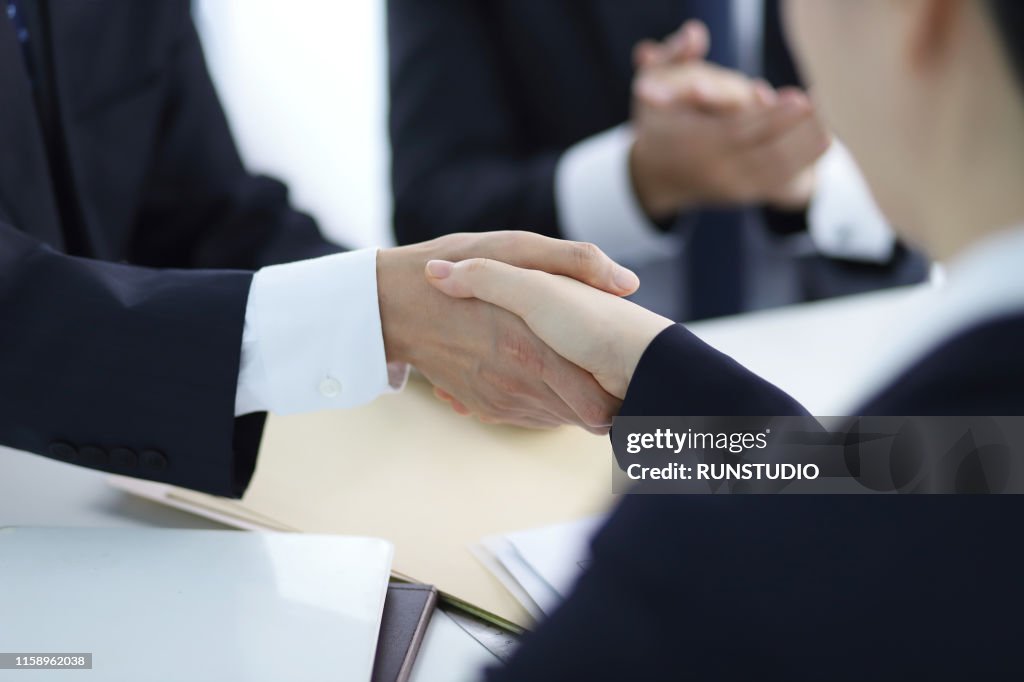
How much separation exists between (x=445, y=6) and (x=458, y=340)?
→ 1336 millimetres

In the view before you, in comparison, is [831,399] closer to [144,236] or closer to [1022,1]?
[1022,1]

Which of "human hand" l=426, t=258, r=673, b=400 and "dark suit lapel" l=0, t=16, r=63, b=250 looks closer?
"human hand" l=426, t=258, r=673, b=400

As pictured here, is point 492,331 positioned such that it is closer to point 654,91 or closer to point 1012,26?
point 1012,26

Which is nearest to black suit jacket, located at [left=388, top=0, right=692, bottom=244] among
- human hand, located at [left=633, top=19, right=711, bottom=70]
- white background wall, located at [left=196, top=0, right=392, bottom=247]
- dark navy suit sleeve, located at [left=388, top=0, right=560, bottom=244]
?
dark navy suit sleeve, located at [left=388, top=0, right=560, bottom=244]

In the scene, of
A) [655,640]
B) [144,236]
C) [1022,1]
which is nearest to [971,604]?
[655,640]

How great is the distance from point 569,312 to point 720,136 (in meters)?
1.10

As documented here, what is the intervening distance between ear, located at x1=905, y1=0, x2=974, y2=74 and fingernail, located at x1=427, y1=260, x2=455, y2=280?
489 millimetres

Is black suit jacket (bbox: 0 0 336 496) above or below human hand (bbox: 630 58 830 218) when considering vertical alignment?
below

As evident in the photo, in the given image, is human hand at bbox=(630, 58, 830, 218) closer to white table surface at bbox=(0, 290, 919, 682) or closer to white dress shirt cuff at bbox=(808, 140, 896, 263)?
white dress shirt cuff at bbox=(808, 140, 896, 263)

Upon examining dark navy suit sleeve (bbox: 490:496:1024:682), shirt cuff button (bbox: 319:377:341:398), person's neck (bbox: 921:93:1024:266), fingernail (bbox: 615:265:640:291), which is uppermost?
fingernail (bbox: 615:265:640:291)

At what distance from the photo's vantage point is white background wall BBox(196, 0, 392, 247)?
2.37m

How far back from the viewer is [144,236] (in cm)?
146

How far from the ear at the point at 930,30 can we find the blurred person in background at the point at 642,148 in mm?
1323

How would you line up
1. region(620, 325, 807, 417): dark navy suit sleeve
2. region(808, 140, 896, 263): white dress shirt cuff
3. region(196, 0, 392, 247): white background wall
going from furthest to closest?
region(196, 0, 392, 247): white background wall < region(808, 140, 896, 263): white dress shirt cuff < region(620, 325, 807, 417): dark navy suit sleeve
